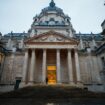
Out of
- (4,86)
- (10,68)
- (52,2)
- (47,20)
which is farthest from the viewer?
(52,2)

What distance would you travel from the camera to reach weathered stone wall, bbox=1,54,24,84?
27.8 meters

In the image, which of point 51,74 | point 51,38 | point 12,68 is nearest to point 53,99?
point 51,74

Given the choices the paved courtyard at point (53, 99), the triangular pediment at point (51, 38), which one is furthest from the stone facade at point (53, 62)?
the paved courtyard at point (53, 99)

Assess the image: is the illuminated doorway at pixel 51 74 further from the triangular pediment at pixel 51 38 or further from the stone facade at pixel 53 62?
the triangular pediment at pixel 51 38

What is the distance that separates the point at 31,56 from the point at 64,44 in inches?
312

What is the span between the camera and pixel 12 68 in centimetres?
2903

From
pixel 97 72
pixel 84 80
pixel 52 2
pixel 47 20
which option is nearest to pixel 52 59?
pixel 84 80

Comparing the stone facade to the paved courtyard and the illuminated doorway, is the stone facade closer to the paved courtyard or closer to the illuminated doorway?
the illuminated doorway

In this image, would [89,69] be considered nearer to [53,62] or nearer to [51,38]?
[53,62]

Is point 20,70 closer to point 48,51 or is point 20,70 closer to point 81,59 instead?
point 48,51

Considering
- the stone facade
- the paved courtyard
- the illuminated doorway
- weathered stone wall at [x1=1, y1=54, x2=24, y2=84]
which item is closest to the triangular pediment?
the stone facade

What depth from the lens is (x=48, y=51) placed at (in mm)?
29953

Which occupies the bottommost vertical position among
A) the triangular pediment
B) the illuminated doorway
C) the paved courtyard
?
the paved courtyard

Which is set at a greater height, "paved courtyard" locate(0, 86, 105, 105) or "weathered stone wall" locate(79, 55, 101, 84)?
"weathered stone wall" locate(79, 55, 101, 84)
